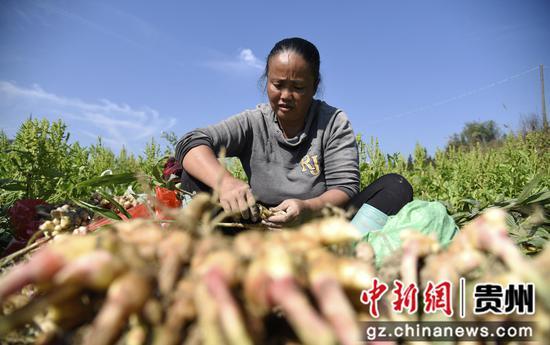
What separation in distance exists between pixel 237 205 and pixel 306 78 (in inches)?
37.8

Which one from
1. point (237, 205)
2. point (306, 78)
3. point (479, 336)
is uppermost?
point (306, 78)

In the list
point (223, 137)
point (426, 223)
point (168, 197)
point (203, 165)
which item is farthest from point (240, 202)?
point (168, 197)

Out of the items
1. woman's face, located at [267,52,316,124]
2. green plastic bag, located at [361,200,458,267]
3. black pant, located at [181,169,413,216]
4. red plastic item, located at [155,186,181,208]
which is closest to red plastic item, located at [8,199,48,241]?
red plastic item, located at [155,186,181,208]

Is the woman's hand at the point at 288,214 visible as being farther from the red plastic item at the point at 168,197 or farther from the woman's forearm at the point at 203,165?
the red plastic item at the point at 168,197

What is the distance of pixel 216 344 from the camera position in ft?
1.55

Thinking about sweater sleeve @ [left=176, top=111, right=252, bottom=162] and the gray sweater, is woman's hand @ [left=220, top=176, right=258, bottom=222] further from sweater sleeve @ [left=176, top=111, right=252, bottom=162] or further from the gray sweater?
the gray sweater

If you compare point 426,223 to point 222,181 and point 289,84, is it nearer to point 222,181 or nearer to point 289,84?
point 222,181

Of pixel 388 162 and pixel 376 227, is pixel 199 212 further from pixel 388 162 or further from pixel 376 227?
pixel 388 162

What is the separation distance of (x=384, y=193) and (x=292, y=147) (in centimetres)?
60

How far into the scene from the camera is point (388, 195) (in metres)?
1.78

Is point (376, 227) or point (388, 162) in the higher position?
point (388, 162)

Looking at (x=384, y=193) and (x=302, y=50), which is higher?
(x=302, y=50)

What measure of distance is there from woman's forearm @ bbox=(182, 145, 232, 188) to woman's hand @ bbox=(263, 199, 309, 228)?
0.36 metres

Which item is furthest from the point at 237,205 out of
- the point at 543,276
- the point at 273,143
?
the point at 273,143
